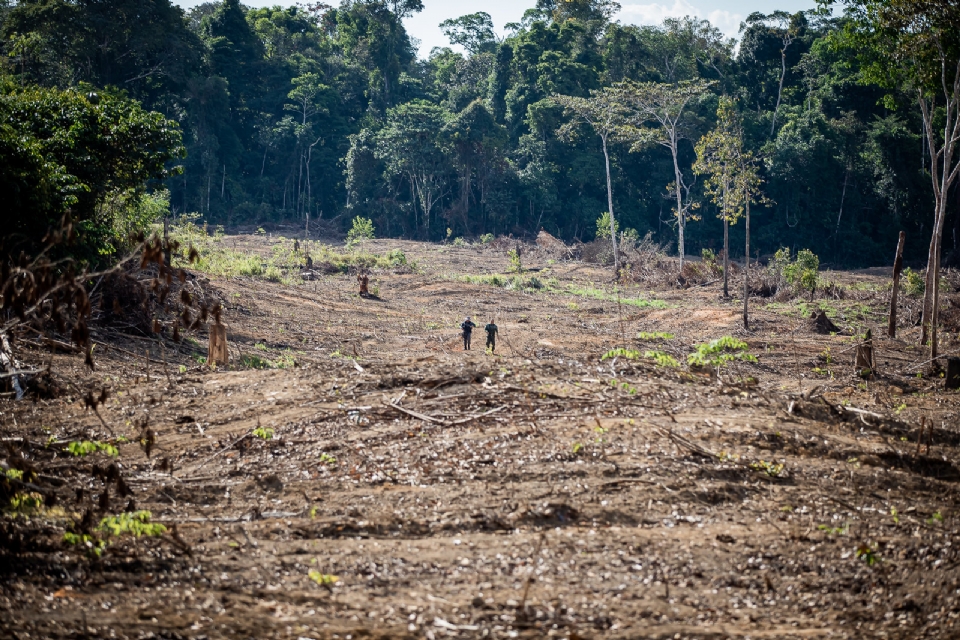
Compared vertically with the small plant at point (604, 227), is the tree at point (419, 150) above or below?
above

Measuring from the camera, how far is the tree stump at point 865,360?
1352 centimetres

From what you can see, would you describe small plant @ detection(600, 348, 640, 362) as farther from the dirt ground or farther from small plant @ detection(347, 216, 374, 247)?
small plant @ detection(347, 216, 374, 247)

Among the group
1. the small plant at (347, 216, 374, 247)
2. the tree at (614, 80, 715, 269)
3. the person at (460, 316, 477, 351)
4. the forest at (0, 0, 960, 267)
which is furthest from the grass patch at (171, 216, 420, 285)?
the tree at (614, 80, 715, 269)

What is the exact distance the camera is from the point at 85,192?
1402 centimetres

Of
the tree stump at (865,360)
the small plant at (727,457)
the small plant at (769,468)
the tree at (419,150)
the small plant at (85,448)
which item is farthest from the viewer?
the tree at (419,150)

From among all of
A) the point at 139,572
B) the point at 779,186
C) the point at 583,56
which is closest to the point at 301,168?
the point at 583,56

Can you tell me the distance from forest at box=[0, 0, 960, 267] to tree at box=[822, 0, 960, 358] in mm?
14195

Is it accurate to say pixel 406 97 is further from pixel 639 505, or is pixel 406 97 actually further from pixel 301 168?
pixel 639 505

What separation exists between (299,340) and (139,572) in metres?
11.3

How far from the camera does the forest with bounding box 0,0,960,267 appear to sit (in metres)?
35.7

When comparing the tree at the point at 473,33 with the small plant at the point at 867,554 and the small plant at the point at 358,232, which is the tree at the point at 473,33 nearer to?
the small plant at the point at 358,232

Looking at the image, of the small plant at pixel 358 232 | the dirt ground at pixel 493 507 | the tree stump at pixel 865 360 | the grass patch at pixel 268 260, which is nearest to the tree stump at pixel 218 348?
the dirt ground at pixel 493 507

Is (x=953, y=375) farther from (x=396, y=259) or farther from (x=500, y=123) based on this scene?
Answer: (x=500, y=123)

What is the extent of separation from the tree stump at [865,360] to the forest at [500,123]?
1916cm
